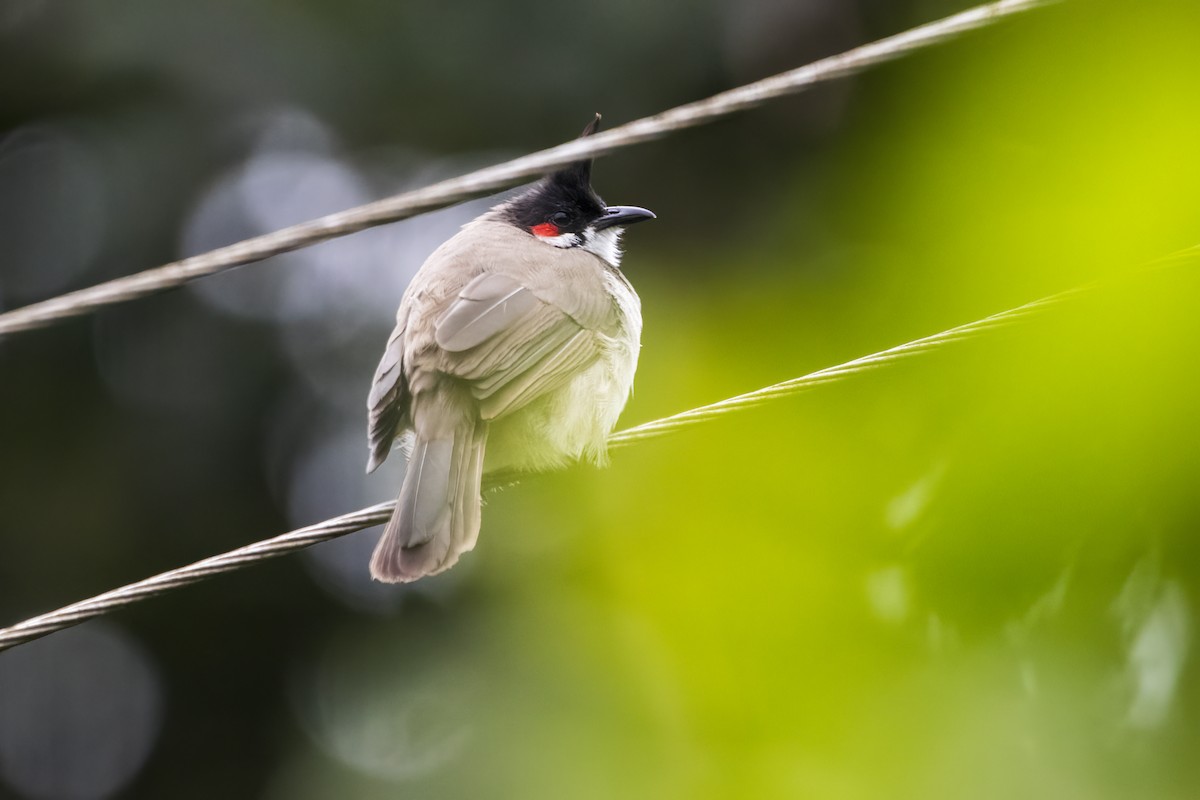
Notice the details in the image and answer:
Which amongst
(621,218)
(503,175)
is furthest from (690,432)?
(621,218)

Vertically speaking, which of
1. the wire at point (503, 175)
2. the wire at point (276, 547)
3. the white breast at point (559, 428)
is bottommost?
the white breast at point (559, 428)

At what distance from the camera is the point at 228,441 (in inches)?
317

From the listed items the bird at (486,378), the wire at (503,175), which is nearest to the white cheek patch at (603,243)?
the bird at (486,378)

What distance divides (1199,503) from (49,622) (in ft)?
7.41

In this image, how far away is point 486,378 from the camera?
3.72m

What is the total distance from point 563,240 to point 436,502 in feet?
5.40

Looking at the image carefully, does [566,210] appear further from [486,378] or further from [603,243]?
[486,378]

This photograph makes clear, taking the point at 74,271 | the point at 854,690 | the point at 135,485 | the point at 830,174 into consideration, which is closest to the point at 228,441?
the point at 135,485

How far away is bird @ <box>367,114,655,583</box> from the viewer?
11.3 feet

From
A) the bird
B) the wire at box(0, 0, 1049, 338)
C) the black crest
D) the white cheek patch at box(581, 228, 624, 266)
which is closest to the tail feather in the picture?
the bird

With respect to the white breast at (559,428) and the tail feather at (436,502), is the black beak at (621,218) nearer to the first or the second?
the white breast at (559,428)

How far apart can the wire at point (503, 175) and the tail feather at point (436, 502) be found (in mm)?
1112

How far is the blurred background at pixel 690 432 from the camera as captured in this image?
1.27 m

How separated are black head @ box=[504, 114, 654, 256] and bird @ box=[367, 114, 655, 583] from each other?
10.2 inches
